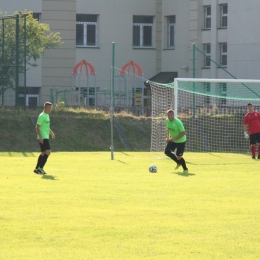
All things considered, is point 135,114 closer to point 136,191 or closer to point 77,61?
point 77,61

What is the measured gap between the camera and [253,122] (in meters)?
27.3

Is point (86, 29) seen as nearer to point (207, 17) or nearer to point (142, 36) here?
point (142, 36)

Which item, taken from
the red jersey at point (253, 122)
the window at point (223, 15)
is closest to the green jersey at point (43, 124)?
the red jersey at point (253, 122)

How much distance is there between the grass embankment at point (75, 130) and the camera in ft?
104

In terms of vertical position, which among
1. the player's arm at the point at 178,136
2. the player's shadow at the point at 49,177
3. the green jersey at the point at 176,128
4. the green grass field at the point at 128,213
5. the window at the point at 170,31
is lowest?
the player's shadow at the point at 49,177

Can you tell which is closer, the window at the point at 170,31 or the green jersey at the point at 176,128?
the green jersey at the point at 176,128

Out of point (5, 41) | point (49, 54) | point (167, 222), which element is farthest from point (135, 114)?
point (167, 222)

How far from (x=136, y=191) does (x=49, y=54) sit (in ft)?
92.5

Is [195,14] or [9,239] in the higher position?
[195,14]

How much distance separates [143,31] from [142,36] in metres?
0.29

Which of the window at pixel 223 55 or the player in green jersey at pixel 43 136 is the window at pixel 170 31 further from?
the player in green jersey at pixel 43 136

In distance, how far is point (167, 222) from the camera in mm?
12094

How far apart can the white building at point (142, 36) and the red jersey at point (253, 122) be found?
12.8m

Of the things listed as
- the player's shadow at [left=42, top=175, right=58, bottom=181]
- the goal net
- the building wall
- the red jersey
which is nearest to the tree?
the goal net
